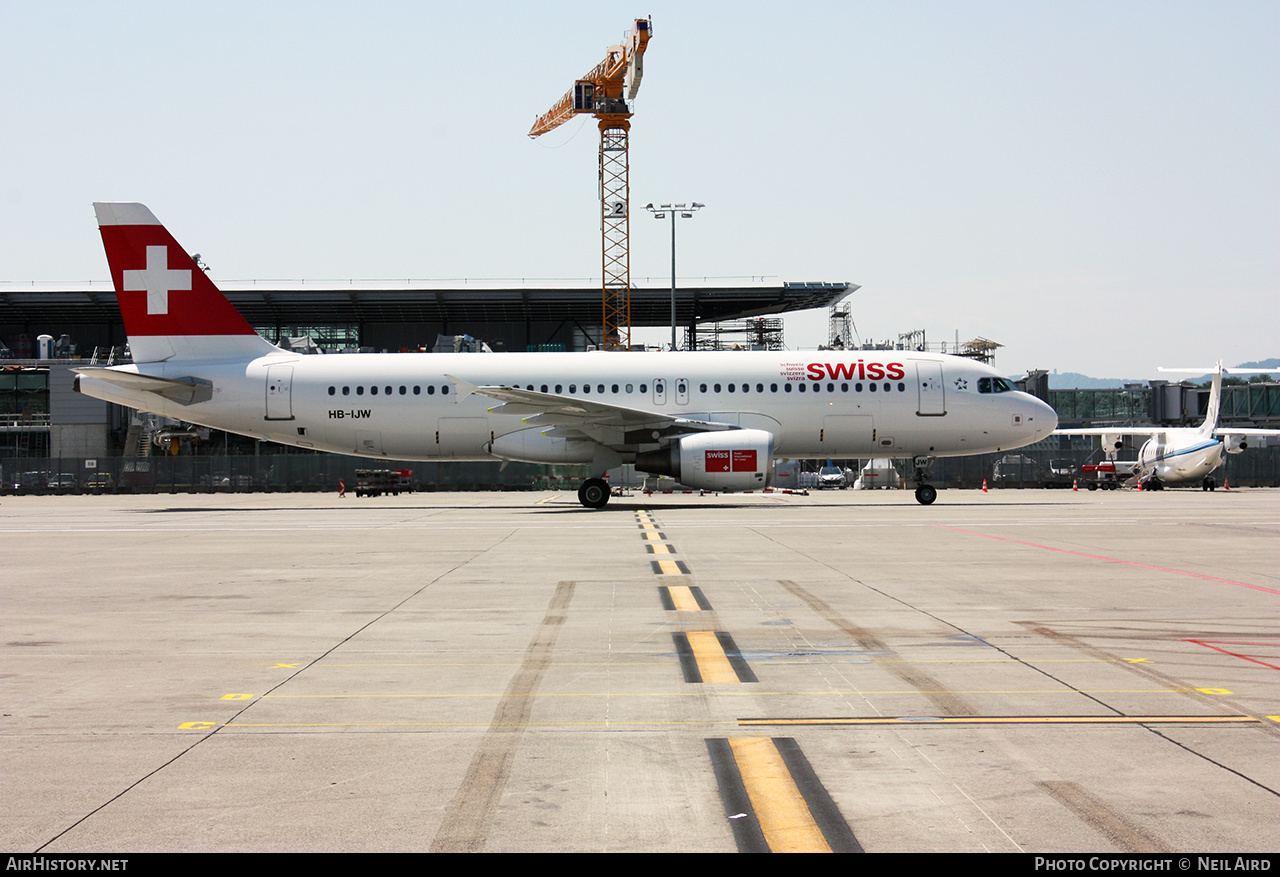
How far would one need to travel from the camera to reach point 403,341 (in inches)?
3066

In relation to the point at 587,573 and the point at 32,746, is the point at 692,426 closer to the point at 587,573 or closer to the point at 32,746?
the point at 587,573

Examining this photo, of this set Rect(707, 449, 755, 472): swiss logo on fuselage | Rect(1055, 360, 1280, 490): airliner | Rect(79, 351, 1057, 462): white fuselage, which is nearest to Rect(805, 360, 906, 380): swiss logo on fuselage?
Rect(79, 351, 1057, 462): white fuselage

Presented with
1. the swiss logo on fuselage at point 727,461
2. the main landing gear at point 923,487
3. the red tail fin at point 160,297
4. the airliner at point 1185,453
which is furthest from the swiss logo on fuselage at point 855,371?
the airliner at point 1185,453

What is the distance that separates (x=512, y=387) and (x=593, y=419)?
279cm

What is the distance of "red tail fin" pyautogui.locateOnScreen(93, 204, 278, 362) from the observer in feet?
99.3

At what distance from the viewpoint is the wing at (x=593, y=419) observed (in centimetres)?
2622

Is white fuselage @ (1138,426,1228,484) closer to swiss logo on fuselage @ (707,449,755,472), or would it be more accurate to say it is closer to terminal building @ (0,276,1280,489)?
terminal building @ (0,276,1280,489)

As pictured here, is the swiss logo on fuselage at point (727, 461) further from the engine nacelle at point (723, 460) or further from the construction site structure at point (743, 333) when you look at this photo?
the construction site structure at point (743, 333)

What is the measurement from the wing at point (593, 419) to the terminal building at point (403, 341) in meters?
24.0

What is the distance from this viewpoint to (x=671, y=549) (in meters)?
16.5

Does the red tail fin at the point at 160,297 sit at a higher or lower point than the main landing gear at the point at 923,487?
higher

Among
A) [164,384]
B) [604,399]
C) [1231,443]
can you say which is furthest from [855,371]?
[1231,443]

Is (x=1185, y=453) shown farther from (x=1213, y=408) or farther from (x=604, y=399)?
(x=604, y=399)
